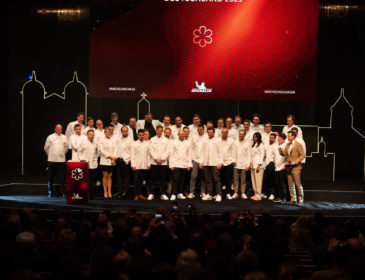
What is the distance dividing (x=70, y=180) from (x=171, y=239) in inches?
209

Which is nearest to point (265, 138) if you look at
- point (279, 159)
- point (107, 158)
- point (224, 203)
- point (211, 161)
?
point (279, 159)

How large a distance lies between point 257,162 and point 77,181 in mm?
3829

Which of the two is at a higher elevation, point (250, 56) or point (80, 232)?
point (250, 56)

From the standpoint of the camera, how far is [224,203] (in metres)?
9.76

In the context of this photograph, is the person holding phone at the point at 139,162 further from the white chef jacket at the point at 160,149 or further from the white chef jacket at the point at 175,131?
the white chef jacket at the point at 175,131

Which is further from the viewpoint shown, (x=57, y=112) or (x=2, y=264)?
(x=57, y=112)

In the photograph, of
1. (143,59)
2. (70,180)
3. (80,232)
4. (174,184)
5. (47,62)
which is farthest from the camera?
(47,62)

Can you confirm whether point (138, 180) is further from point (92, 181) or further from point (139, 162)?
point (92, 181)

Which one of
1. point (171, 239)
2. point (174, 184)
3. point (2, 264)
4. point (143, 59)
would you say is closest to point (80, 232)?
point (171, 239)

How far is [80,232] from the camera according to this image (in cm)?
493

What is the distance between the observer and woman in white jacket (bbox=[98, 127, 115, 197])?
1042cm

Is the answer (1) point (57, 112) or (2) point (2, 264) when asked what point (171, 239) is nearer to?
(2) point (2, 264)

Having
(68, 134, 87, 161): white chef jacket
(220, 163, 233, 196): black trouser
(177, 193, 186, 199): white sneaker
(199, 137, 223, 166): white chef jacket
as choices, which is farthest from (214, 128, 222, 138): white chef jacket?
(68, 134, 87, 161): white chef jacket

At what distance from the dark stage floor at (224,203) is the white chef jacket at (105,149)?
34.9 inches
